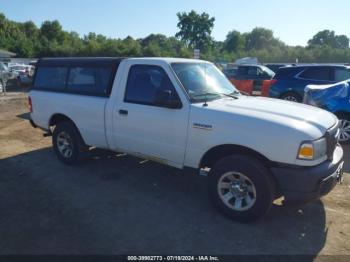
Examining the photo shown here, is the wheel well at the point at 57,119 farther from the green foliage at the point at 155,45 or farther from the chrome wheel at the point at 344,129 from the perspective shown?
the green foliage at the point at 155,45

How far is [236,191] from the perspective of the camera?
402 cm

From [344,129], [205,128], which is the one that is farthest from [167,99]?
[344,129]

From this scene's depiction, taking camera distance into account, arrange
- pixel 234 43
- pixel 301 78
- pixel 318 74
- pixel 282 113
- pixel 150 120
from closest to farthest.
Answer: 1. pixel 282 113
2. pixel 150 120
3. pixel 318 74
4. pixel 301 78
5. pixel 234 43

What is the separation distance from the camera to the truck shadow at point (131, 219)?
11.6ft

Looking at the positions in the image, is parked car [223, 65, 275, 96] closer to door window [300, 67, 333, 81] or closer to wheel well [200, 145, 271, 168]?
door window [300, 67, 333, 81]

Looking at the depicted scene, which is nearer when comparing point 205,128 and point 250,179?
point 250,179

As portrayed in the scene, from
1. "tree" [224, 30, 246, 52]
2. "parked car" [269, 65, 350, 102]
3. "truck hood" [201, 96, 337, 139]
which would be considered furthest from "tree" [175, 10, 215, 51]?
"truck hood" [201, 96, 337, 139]

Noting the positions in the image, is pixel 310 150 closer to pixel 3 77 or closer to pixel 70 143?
pixel 70 143

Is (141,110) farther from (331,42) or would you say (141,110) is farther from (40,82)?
(331,42)

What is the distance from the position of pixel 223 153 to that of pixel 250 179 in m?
0.52

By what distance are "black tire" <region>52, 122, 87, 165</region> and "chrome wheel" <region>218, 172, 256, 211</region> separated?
9.29 feet

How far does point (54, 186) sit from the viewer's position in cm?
515

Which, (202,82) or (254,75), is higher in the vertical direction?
(254,75)

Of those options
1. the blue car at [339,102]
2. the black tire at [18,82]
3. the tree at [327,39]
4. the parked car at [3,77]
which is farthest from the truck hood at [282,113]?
the tree at [327,39]
